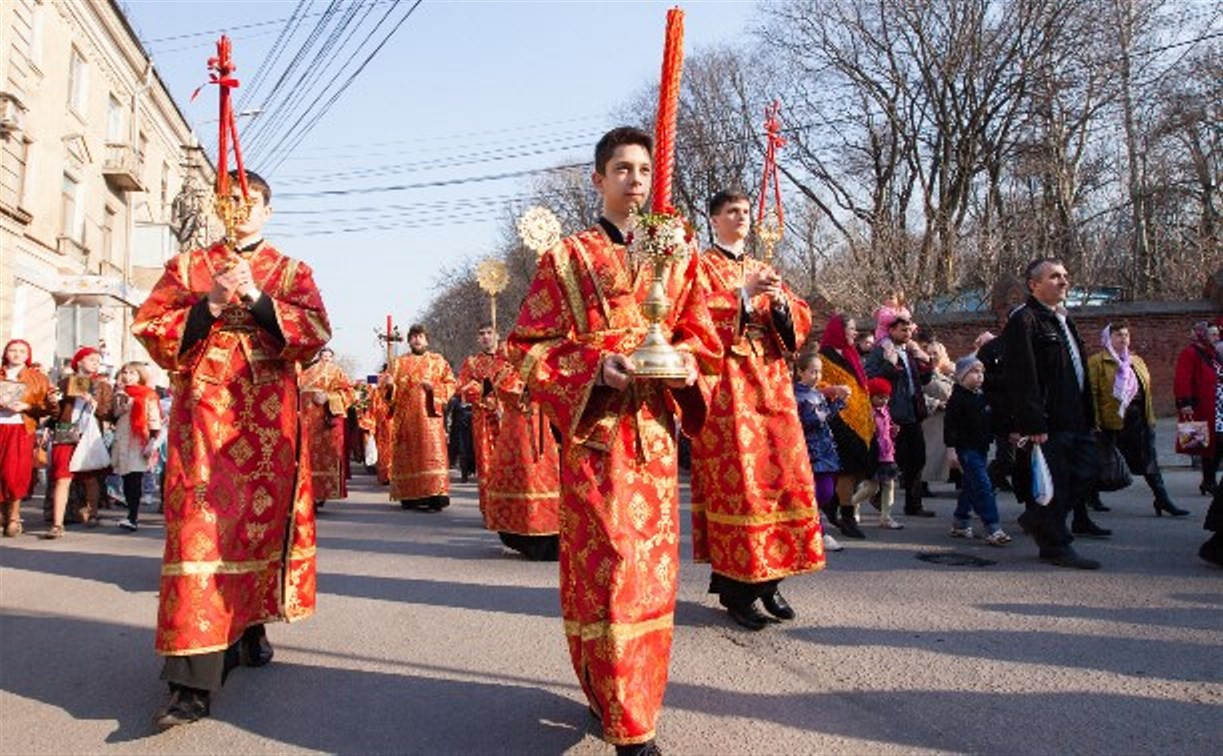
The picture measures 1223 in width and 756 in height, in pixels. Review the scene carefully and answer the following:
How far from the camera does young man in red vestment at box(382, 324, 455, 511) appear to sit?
11.5 m

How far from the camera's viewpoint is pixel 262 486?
411 centimetres

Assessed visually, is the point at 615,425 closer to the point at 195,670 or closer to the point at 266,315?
the point at 266,315

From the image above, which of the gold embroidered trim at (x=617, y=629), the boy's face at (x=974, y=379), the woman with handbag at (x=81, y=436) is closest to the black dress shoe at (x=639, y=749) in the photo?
the gold embroidered trim at (x=617, y=629)

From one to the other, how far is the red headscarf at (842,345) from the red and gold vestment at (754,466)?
2904 mm

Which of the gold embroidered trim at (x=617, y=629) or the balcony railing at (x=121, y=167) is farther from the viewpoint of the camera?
the balcony railing at (x=121, y=167)

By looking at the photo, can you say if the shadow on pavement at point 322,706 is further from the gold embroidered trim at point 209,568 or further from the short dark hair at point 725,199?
the short dark hair at point 725,199

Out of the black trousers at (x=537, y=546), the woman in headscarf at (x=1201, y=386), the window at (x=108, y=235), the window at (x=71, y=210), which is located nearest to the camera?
the black trousers at (x=537, y=546)

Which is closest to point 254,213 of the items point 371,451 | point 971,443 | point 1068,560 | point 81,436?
point 1068,560

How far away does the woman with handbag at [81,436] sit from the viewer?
9844 millimetres

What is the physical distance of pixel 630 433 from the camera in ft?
10.6

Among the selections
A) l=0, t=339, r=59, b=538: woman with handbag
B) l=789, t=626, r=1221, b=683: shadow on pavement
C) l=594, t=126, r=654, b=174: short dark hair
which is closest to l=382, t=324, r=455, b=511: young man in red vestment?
l=0, t=339, r=59, b=538: woman with handbag

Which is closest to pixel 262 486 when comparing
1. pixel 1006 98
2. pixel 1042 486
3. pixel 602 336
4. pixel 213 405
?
pixel 213 405

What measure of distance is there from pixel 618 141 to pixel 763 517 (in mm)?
2247

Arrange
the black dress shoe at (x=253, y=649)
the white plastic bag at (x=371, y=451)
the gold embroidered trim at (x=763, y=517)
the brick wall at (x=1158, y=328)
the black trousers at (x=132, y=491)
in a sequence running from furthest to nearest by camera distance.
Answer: the brick wall at (x=1158, y=328), the white plastic bag at (x=371, y=451), the black trousers at (x=132, y=491), the gold embroidered trim at (x=763, y=517), the black dress shoe at (x=253, y=649)
